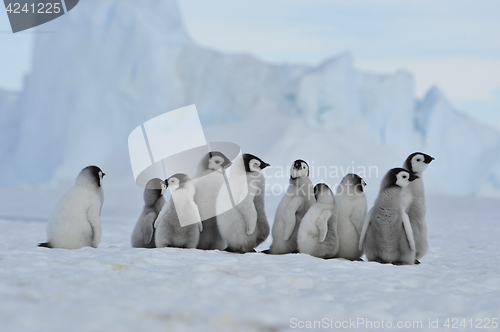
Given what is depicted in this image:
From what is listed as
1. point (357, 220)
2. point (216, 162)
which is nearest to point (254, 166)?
point (216, 162)

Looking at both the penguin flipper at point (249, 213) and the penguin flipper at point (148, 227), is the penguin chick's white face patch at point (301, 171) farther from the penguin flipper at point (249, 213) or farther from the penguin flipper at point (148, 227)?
the penguin flipper at point (148, 227)

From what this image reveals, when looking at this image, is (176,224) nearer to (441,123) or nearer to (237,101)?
(237,101)

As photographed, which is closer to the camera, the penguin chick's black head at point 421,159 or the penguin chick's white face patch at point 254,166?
the penguin chick's white face patch at point 254,166

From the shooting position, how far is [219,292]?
2252mm

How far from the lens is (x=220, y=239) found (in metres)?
3.85

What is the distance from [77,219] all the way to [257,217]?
1374 mm

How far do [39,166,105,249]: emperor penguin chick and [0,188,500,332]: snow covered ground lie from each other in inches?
10.0

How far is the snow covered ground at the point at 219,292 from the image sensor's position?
5.96ft

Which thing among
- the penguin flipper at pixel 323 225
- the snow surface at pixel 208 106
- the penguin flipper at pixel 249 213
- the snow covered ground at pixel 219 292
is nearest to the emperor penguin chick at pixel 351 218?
the penguin flipper at pixel 323 225

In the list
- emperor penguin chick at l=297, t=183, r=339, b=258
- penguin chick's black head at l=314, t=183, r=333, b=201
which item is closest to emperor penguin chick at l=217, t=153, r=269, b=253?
emperor penguin chick at l=297, t=183, r=339, b=258

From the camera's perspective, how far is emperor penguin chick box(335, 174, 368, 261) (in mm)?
3723

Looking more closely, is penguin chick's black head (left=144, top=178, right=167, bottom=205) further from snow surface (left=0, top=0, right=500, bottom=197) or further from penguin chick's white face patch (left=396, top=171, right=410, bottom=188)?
snow surface (left=0, top=0, right=500, bottom=197)

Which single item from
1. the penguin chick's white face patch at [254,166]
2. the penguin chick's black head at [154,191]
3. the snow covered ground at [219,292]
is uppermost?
the penguin chick's white face patch at [254,166]

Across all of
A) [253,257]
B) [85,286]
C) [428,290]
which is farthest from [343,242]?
[85,286]
